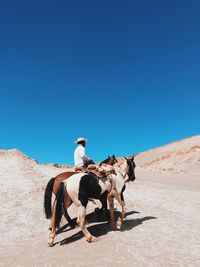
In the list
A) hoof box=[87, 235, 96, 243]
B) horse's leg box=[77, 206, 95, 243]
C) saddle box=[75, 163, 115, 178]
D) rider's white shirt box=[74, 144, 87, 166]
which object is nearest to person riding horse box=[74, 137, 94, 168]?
rider's white shirt box=[74, 144, 87, 166]

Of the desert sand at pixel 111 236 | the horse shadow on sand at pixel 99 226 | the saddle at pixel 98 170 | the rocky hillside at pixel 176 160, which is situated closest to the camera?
the desert sand at pixel 111 236

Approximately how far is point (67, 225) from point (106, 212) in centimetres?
153

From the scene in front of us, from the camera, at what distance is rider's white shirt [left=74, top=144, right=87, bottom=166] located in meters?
10.9

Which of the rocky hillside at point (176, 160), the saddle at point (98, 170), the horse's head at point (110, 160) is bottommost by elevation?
the saddle at point (98, 170)

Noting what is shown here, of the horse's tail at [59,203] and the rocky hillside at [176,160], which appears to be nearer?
the horse's tail at [59,203]

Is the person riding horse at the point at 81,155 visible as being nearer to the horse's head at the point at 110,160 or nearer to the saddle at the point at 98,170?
the saddle at the point at 98,170

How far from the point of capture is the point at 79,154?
36.0 ft

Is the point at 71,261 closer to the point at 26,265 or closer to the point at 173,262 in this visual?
the point at 26,265

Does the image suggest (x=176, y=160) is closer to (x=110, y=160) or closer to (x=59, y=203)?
(x=110, y=160)

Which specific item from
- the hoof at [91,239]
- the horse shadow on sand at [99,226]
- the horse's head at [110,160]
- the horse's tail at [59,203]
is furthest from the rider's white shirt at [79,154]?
the hoof at [91,239]

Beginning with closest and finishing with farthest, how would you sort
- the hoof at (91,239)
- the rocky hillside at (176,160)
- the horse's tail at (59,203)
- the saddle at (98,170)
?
the hoof at (91,239), the horse's tail at (59,203), the saddle at (98,170), the rocky hillside at (176,160)

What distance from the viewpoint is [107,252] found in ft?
26.7

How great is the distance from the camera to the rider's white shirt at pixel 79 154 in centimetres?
1090

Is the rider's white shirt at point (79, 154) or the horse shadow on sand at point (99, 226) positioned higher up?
the rider's white shirt at point (79, 154)
